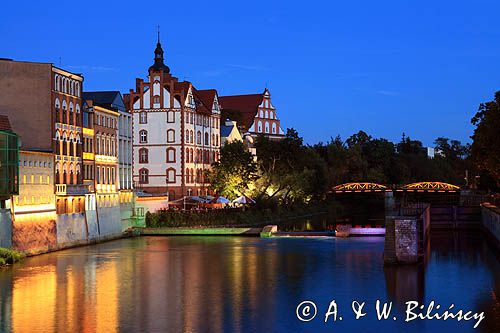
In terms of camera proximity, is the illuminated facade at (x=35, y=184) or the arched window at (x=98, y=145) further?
the arched window at (x=98, y=145)

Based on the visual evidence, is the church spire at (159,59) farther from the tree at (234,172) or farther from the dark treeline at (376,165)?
the dark treeline at (376,165)

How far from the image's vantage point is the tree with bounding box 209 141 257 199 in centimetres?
10731

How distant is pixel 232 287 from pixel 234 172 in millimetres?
59179

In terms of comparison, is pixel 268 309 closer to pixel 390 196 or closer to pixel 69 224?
pixel 69 224

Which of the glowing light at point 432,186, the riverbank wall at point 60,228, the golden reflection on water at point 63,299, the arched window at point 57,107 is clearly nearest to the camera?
the golden reflection on water at point 63,299

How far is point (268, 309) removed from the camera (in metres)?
41.1

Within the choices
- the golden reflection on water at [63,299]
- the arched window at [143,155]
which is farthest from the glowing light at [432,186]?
the golden reflection on water at [63,299]

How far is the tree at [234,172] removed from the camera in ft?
352

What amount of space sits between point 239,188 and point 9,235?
50.0m

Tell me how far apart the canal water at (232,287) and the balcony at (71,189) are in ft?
15.7

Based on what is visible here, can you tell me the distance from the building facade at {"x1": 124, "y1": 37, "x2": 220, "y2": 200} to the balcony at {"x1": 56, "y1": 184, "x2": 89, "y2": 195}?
104 feet

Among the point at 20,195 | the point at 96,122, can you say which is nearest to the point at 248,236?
the point at 96,122

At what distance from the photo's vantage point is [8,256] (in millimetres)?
57531

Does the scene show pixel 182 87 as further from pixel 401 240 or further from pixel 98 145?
pixel 401 240
